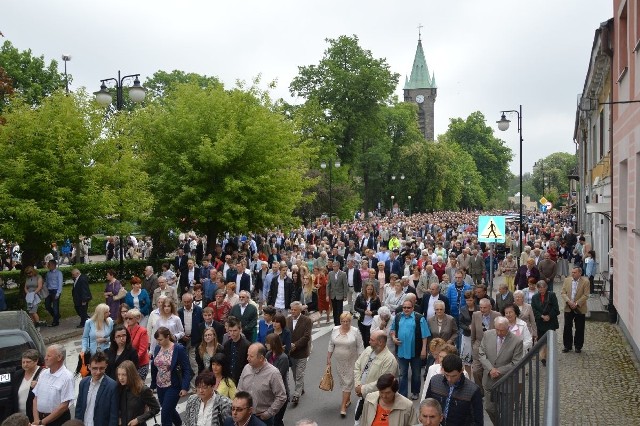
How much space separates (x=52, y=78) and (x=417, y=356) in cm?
4458

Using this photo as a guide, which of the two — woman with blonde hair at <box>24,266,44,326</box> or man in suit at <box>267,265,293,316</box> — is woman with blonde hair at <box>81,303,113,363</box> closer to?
man in suit at <box>267,265,293,316</box>

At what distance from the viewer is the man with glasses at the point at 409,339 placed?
10141 millimetres

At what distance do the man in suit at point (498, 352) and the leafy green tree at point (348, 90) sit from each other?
46.6m

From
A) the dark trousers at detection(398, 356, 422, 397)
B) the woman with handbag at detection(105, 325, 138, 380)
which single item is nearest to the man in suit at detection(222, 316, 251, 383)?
the woman with handbag at detection(105, 325, 138, 380)

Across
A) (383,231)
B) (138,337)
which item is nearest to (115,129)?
(138,337)

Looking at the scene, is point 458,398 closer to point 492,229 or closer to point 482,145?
point 492,229

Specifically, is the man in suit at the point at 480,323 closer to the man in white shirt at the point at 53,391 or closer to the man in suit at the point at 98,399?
the man in suit at the point at 98,399

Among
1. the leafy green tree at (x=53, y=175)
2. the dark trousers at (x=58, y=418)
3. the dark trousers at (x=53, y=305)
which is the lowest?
the dark trousers at (x=53, y=305)

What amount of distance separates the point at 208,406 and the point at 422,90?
138938 mm

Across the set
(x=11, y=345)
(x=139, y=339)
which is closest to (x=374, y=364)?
(x=139, y=339)

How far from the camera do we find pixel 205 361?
30.1ft

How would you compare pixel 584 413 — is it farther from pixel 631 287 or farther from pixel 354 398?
pixel 631 287

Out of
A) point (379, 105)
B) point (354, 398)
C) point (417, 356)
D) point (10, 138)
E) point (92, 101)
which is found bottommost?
point (354, 398)

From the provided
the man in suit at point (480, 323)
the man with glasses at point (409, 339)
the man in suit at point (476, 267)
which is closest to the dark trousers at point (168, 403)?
the man with glasses at point (409, 339)
